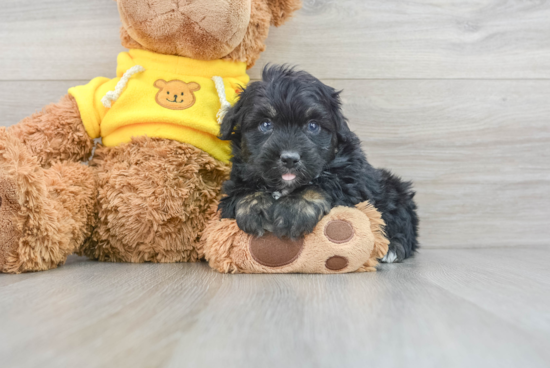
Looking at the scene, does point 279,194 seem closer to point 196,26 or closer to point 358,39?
point 196,26

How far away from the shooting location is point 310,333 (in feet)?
2.72

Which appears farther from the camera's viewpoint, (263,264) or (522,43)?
(522,43)

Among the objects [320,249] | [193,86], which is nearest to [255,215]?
[320,249]

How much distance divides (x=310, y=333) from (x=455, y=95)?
1.83m

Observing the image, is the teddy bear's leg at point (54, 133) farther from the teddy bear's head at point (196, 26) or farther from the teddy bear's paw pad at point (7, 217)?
the teddy bear's head at point (196, 26)

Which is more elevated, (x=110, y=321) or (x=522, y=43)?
(x=522, y=43)

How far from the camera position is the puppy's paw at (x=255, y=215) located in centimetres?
142

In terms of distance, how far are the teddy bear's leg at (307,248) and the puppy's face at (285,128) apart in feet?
0.57

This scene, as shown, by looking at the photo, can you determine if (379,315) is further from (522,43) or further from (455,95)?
(522,43)

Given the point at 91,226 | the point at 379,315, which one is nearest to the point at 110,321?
the point at 379,315

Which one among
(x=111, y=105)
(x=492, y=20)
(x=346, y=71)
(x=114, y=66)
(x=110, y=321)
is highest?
(x=492, y=20)

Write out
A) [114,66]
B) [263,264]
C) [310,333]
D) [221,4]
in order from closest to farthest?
[310,333]
[263,264]
[221,4]
[114,66]

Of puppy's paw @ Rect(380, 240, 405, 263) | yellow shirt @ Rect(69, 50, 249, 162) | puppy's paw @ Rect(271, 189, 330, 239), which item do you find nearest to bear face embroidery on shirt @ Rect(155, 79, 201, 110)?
yellow shirt @ Rect(69, 50, 249, 162)

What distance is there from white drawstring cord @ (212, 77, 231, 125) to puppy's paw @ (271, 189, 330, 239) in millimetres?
440
